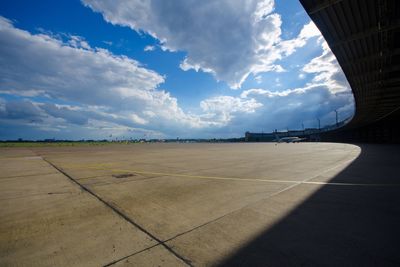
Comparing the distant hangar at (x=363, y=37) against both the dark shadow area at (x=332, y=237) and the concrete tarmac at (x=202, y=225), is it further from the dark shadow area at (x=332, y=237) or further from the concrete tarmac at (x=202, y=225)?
the dark shadow area at (x=332, y=237)

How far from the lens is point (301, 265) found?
→ 277 cm

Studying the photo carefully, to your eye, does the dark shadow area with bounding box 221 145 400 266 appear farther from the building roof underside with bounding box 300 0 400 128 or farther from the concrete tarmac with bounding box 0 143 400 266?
the building roof underside with bounding box 300 0 400 128

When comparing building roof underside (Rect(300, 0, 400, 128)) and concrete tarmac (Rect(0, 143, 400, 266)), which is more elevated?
building roof underside (Rect(300, 0, 400, 128))

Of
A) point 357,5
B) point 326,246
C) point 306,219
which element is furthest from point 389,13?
point 326,246

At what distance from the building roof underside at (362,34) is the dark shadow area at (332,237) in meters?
9.77

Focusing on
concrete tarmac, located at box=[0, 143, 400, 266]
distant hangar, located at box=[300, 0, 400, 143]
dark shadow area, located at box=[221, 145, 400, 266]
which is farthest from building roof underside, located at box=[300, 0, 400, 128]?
dark shadow area, located at box=[221, 145, 400, 266]

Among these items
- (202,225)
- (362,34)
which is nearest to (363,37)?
(362,34)

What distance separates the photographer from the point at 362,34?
41.4 ft

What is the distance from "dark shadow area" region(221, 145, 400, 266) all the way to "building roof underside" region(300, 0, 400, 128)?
977cm

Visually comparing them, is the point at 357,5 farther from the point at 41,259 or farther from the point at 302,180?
the point at 41,259

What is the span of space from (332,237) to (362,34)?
14.5m

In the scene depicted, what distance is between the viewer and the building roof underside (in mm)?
10328

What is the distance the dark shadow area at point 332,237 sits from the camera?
2.89 metres

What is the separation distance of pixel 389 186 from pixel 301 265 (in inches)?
275
